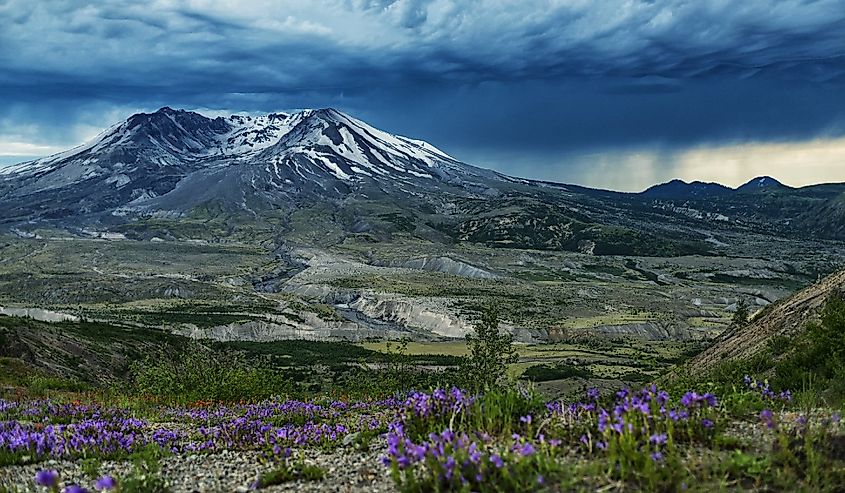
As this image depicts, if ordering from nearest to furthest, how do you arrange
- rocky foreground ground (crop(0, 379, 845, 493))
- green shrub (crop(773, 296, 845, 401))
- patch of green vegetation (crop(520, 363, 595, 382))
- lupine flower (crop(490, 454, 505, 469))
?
lupine flower (crop(490, 454, 505, 469)) < rocky foreground ground (crop(0, 379, 845, 493)) < green shrub (crop(773, 296, 845, 401)) < patch of green vegetation (crop(520, 363, 595, 382))

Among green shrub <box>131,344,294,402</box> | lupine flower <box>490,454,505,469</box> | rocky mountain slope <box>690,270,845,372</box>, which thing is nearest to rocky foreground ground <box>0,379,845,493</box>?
lupine flower <box>490,454,505,469</box>

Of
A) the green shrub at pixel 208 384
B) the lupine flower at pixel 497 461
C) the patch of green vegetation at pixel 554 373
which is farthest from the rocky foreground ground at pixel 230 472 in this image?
the patch of green vegetation at pixel 554 373

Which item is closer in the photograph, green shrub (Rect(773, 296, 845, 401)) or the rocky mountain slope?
green shrub (Rect(773, 296, 845, 401))

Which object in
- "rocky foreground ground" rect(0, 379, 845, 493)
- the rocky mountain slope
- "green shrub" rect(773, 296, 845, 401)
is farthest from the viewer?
the rocky mountain slope

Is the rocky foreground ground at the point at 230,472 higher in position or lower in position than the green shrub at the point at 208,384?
higher

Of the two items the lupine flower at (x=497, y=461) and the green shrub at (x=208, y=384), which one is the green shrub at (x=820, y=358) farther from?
the green shrub at (x=208, y=384)

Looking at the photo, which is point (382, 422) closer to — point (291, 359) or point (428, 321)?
point (291, 359)

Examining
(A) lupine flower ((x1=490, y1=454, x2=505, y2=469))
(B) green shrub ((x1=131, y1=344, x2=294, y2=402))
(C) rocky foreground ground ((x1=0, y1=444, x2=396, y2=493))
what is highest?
Answer: (A) lupine flower ((x1=490, y1=454, x2=505, y2=469))

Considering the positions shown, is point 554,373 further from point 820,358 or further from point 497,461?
point 497,461

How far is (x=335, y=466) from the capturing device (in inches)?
314

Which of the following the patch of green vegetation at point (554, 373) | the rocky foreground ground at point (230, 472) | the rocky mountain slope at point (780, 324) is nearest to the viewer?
the rocky foreground ground at point (230, 472)

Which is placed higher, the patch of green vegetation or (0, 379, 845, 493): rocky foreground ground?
(0, 379, 845, 493): rocky foreground ground

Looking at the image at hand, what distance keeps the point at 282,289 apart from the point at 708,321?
318 feet

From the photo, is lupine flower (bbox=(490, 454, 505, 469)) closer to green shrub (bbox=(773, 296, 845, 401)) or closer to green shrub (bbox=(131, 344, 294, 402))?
green shrub (bbox=(773, 296, 845, 401))
